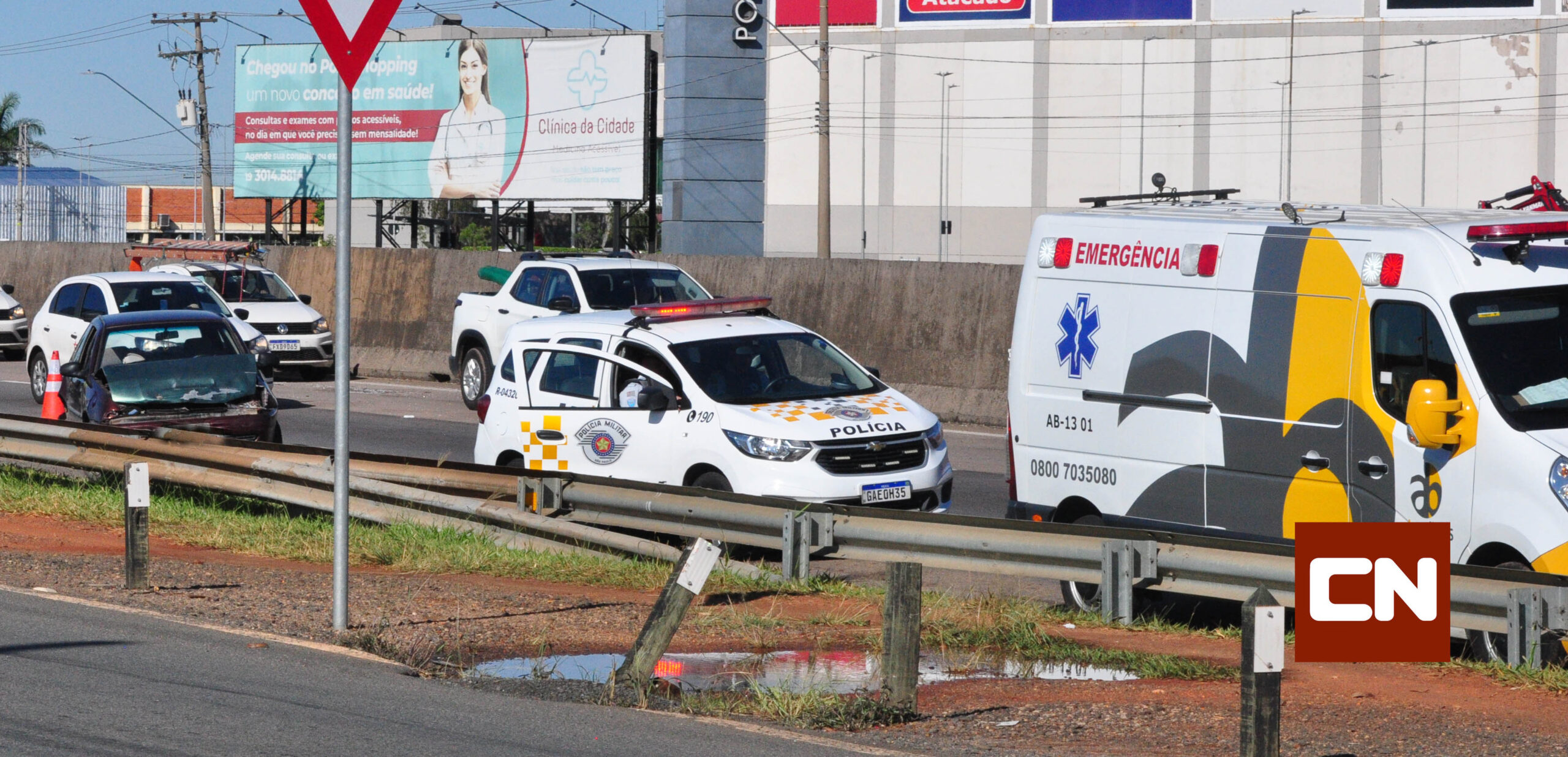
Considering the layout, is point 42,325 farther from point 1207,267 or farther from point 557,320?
point 1207,267

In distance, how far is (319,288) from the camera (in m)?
31.6

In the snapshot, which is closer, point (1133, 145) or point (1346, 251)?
point (1346, 251)

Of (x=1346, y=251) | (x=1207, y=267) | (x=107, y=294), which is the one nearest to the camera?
(x=1346, y=251)

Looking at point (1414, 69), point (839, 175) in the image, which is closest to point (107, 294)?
point (839, 175)

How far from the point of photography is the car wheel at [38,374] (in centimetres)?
2212

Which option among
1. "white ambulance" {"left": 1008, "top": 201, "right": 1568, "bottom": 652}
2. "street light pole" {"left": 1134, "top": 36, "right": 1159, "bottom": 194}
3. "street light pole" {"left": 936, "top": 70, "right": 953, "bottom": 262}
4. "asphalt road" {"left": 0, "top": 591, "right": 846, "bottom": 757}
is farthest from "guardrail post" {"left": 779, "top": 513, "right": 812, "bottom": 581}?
"street light pole" {"left": 936, "top": 70, "right": 953, "bottom": 262}

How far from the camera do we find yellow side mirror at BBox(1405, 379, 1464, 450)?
7633 mm

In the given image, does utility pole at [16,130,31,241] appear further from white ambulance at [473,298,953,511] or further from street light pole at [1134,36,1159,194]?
white ambulance at [473,298,953,511]

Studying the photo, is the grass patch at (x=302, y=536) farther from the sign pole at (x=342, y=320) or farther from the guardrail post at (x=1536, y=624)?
the guardrail post at (x=1536, y=624)

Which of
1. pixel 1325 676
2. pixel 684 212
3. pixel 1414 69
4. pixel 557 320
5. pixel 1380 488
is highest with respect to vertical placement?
pixel 1414 69

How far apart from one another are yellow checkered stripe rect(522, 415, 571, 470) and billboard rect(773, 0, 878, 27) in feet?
191

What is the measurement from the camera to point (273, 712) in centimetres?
664

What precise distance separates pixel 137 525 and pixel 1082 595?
5490 millimetres

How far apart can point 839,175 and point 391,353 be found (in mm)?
43166
